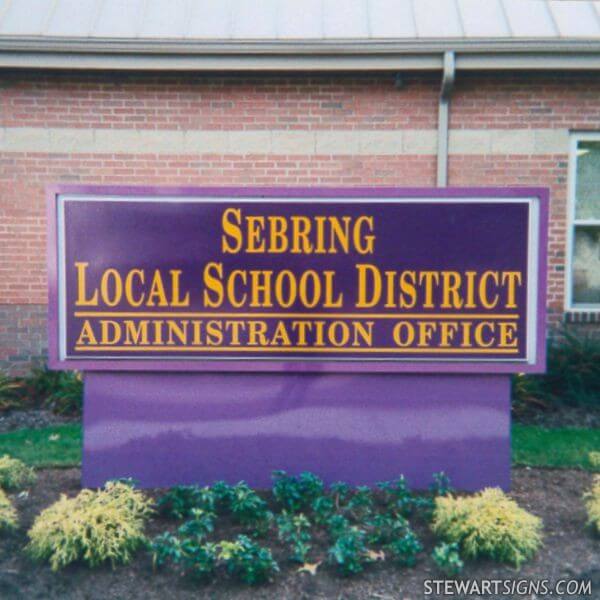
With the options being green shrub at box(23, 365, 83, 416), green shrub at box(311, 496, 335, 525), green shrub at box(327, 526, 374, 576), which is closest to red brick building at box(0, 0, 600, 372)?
green shrub at box(23, 365, 83, 416)

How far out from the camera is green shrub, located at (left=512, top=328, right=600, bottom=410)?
7.23m

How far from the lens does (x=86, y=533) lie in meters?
3.66

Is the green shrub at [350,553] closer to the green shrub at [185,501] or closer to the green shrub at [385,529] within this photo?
the green shrub at [385,529]

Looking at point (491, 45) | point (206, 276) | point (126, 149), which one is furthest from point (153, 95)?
point (206, 276)

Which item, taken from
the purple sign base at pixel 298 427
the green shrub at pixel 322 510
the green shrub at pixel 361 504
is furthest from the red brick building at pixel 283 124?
the green shrub at pixel 322 510

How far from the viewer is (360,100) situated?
809 centimetres

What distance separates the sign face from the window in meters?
4.25

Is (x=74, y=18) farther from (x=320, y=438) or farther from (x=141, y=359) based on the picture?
(x=320, y=438)

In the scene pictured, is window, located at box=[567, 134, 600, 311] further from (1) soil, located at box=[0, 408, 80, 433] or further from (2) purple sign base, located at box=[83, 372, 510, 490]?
(1) soil, located at box=[0, 408, 80, 433]

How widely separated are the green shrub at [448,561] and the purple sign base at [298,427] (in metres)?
1.04

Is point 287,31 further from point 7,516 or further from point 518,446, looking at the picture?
point 7,516

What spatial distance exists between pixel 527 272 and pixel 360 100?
14.0 feet

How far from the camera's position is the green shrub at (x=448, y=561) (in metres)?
3.49

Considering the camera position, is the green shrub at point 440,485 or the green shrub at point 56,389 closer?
the green shrub at point 440,485
